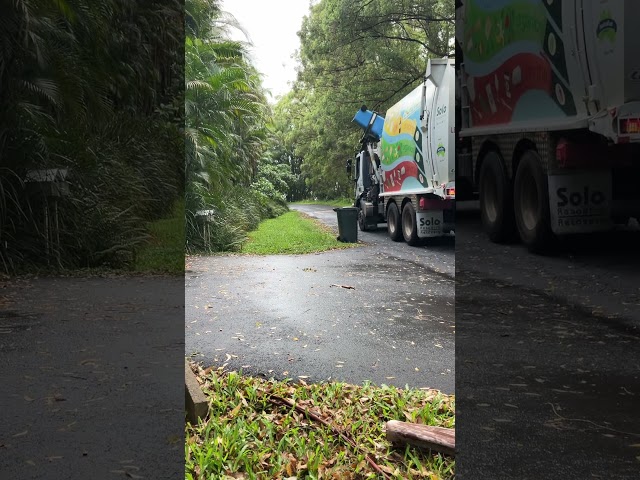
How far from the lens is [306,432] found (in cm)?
240

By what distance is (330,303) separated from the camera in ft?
18.8

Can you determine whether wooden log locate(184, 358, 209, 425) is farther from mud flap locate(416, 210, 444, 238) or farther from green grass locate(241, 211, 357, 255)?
green grass locate(241, 211, 357, 255)

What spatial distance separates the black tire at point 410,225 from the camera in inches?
249

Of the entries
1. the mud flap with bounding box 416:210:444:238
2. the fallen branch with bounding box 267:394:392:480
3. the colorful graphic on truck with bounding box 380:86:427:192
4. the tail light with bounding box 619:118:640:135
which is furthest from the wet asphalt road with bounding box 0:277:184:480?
the mud flap with bounding box 416:210:444:238

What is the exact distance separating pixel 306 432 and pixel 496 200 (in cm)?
177

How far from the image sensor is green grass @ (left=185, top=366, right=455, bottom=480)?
2029 millimetres

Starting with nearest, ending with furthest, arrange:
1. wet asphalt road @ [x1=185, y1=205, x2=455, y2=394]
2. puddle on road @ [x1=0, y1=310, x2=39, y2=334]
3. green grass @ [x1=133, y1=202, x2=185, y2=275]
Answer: green grass @ [x1=133, y1=202, x2=185, y2=275] < wet asphalt road @ [x1=185, y1=205, x2=455, y2=394] < puddle on road @ [x1=0, y1=310, x2=39, y2=334]

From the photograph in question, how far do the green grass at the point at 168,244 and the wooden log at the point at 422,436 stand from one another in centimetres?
95

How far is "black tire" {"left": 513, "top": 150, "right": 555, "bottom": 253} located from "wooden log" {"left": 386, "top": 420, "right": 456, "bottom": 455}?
1.30m

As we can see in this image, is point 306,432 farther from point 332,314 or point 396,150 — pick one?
point 396,150

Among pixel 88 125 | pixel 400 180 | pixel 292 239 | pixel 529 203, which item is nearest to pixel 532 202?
pixel 529 203

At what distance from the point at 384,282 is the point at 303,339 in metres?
2.18

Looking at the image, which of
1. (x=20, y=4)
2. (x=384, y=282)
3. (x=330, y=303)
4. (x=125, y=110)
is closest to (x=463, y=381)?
(x=125, y=110)

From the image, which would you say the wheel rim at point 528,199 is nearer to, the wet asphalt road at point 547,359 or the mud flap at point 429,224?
the wet asphalt road at point 547,359
